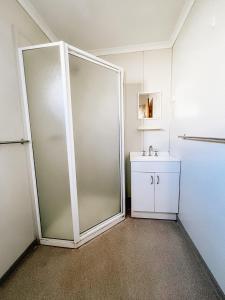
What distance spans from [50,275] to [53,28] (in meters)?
2.64

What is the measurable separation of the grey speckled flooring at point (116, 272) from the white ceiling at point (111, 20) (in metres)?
2.49

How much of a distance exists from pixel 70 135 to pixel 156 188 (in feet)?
4.30

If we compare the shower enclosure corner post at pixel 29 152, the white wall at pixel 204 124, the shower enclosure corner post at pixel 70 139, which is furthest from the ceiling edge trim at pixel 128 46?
the shower enclosure corner post at pixel 70 139

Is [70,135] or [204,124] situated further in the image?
[70,135]

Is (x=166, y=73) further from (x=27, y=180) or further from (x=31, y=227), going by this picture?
(x=31, y=227)

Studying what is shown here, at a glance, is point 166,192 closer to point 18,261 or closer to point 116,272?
point 116,272

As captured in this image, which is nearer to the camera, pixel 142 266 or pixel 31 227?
pixel 142 266

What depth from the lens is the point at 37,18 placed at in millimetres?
1682

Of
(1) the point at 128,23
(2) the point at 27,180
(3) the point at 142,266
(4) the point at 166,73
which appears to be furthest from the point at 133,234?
(1) the point at 128,23

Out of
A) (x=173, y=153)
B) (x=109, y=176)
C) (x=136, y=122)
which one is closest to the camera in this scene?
(x=109, y=176)

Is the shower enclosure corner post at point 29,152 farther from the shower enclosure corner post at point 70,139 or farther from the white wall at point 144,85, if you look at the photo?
the white wall at point 144,85

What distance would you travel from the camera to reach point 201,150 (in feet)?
4.43

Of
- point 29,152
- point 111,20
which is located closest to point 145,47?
point 111,20

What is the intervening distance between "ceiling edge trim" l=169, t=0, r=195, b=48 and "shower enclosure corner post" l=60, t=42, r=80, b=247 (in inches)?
50.0
